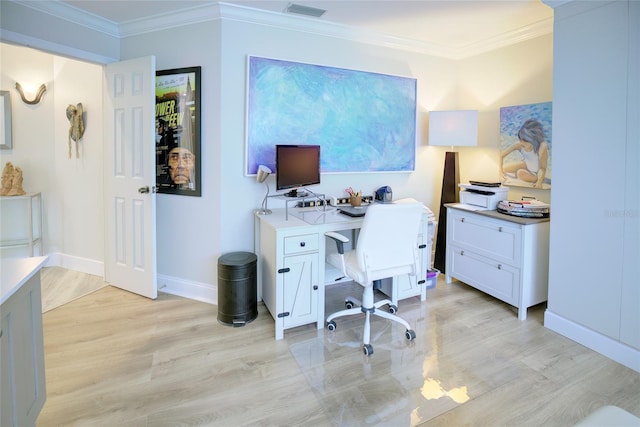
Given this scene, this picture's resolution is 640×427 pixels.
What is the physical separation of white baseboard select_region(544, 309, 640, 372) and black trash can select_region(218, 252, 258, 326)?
2.24 meters

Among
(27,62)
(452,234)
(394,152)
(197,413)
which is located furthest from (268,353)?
(27,62)

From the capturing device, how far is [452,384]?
6.89 ft

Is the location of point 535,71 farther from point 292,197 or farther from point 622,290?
point 292,197

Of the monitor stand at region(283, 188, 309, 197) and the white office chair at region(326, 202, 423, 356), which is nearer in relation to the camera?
the white office chair at region(326, 202, 423, 356)

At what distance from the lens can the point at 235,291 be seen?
280 centimetres

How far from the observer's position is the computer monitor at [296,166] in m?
2.71

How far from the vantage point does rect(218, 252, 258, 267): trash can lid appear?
9.20 feet

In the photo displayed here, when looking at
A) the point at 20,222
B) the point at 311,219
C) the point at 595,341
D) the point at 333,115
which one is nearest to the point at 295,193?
the point at 311,219

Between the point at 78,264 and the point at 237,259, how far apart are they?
7.32 feet

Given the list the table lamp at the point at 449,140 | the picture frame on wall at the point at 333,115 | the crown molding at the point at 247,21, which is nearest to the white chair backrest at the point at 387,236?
the picture frame on wall at the point at 333,115

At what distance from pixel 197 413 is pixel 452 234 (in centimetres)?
266

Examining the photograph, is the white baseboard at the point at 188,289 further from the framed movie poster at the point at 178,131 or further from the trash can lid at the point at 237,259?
Result: the framed movie poster at the point at 178,131

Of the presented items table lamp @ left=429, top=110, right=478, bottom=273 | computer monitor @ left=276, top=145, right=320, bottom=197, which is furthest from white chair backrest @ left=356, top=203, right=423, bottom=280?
table lamp @ left=429, top=110, right=478, bottom=273

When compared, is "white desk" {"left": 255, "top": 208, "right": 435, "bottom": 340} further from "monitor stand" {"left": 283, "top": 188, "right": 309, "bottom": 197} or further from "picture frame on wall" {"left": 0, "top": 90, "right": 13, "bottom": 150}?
"picture frame on wall" {"left": 0, "top": 90, "right": 13, "bottom": 150}
